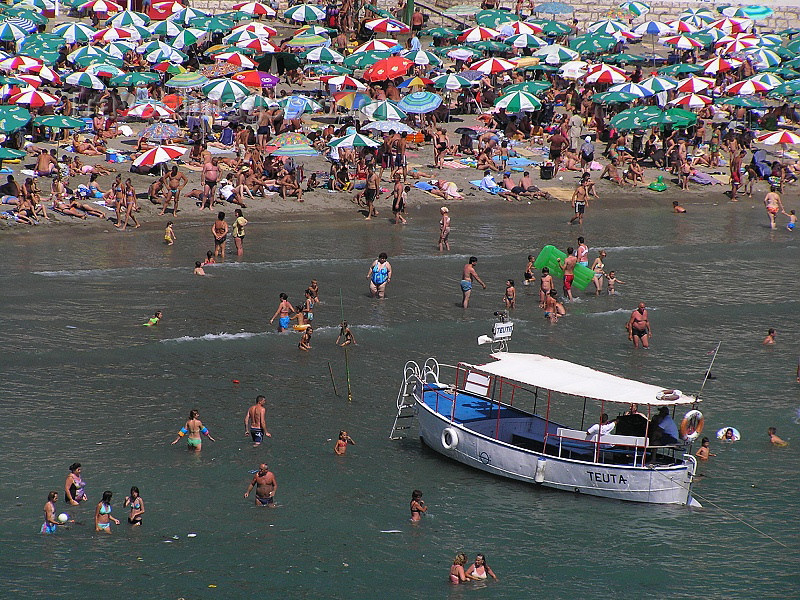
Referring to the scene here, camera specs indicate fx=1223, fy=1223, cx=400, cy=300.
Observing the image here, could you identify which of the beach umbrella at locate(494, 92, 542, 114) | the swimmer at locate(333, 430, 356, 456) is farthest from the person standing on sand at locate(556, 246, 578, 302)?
the beach umbrella at locate(494, 92, 542, 114)

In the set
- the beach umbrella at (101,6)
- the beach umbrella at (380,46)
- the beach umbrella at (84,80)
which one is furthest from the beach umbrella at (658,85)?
the beach umbrella at (101,6)

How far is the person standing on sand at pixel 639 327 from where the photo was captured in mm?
26594

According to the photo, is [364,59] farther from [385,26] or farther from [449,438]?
[449,438]

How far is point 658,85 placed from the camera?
4581 cm

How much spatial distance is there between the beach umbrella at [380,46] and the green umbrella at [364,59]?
0.68 m

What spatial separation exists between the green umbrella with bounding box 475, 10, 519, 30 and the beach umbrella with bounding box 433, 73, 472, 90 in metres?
9.80

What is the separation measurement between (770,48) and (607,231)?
22.4 m

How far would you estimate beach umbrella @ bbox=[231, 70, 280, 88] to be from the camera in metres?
43.3

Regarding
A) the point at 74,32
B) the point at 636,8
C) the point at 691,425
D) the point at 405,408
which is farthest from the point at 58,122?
the point at 636,8

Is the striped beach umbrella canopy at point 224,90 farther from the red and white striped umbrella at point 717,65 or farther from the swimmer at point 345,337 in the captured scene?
the red and white striped umbrella at point 717,65

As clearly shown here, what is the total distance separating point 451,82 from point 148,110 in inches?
456

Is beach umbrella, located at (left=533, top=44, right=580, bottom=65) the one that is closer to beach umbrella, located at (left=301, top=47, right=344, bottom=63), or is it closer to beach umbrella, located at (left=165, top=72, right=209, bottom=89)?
beach umbrella, located at (left=301, top=47, right=344, bottom=63)

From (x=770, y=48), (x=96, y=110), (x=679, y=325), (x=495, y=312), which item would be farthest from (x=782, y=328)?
(x=770, y=48)

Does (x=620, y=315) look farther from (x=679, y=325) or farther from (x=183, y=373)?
(x=183, y=373)
